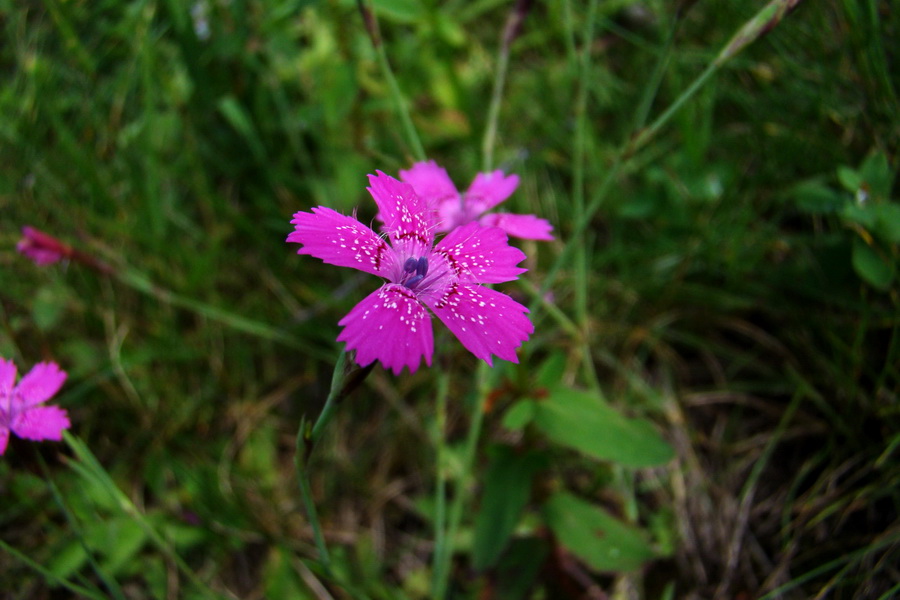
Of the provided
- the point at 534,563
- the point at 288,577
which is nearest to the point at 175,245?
the point at 288,577

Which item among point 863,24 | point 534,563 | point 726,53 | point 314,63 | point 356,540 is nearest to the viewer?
point 726,53

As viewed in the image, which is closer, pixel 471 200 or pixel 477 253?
pixel 477 253

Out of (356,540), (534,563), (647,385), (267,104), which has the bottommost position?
(534,563)

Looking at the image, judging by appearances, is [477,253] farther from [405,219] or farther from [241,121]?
[241,121]

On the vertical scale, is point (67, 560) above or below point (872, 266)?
below

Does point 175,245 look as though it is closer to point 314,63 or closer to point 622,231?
point 314,63

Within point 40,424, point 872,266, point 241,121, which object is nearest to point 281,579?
point 40,424
